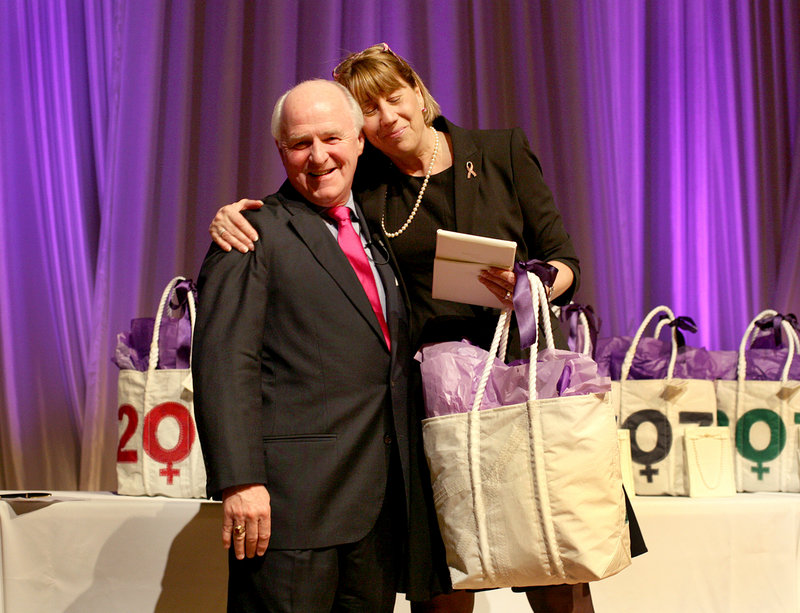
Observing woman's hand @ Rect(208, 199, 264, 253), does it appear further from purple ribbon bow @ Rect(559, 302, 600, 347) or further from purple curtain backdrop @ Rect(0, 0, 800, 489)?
purple curtain backdrop @ Rect(0, 0, 800, 489)

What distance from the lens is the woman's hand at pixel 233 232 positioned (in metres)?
1.51

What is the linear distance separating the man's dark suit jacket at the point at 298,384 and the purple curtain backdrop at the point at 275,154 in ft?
7.05

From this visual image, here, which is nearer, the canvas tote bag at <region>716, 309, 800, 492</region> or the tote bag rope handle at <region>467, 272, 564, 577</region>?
the tote bag rope handle at <region>467, 272, 564, 577</region>

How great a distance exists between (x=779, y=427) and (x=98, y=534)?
2.20 meters

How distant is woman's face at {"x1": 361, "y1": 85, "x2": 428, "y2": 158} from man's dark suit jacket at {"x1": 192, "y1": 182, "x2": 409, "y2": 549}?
32 centimetres

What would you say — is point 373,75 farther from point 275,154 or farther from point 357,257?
point 275,154

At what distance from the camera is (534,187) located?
1.85 meters

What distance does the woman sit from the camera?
1787 millimetres

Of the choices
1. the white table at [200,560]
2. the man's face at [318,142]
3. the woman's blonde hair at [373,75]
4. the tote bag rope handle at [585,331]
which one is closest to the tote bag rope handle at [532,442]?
the man's face at [318,142]

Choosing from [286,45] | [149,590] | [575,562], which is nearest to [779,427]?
[575,562]

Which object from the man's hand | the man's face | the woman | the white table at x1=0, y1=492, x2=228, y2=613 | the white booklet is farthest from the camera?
the white table at x1=0, y1=492, x2=228, y2=613

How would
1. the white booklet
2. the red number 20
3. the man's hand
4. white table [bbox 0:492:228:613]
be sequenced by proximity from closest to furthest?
the man's hand → the white booklet → white table [bbox 0:492:228:613] → the red number 20

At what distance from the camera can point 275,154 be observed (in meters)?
3.61

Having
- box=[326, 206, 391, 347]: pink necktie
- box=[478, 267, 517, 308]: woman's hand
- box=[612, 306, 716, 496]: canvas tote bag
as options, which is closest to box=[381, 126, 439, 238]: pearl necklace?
box=[326, 206, 391, 347]: pink necktie
